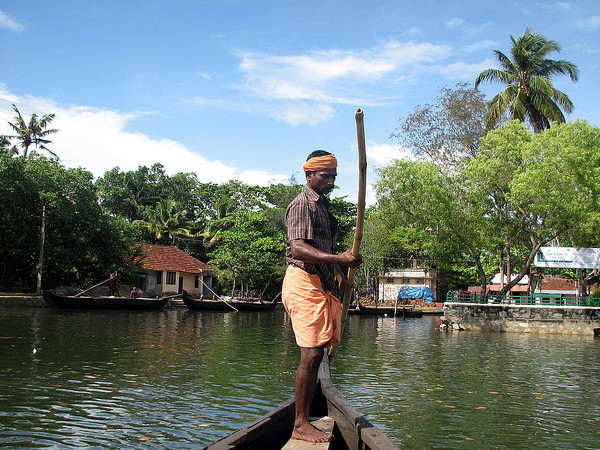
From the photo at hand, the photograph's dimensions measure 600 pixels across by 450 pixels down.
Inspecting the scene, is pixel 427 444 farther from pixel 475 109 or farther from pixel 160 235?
pixel 160 235

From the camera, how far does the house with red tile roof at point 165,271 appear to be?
36891mm

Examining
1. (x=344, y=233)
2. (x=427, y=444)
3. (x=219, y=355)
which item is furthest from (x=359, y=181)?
(x=344, y=233)

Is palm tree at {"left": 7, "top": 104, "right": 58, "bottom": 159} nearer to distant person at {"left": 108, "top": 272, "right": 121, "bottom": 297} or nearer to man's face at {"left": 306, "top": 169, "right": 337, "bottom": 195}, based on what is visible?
distant person at {"left": 108, "top": 272, "right": 121, "bottom": 297}

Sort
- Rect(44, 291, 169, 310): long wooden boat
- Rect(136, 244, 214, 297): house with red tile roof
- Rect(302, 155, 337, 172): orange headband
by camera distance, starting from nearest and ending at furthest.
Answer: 1. Rect(302, 155, 337, 172): orange headband
2. Rect(44, 291, 169, 310): long wooden boat
3. Rect(136, 244, 214, 297): house with red tile roof

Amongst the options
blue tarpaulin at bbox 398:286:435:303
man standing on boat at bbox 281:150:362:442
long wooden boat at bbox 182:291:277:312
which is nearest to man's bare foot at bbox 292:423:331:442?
man standing on boat at bbox 281:150:362:442

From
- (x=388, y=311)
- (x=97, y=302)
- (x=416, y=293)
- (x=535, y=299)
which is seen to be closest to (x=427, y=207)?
(x=535, y=299)

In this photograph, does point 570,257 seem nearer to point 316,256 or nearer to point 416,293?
point 416,293

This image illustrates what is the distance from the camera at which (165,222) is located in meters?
41.5

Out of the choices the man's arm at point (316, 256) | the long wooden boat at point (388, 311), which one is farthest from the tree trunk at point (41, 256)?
the man's arm at point (316, 256)

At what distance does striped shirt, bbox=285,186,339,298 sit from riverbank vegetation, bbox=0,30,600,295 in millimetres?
20181

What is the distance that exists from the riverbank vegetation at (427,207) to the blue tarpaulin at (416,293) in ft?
6.79

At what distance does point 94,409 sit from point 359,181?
15.8 ft

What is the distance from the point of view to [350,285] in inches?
145

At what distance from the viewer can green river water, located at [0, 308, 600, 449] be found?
225 inches
